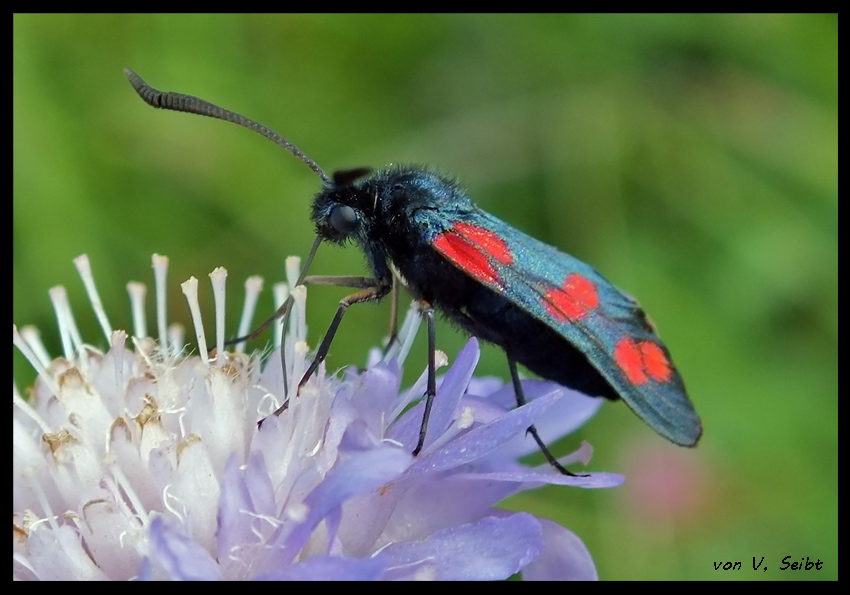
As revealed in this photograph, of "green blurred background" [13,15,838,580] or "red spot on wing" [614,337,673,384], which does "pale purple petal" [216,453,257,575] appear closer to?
"red spot on wing" [614,337,673,384]

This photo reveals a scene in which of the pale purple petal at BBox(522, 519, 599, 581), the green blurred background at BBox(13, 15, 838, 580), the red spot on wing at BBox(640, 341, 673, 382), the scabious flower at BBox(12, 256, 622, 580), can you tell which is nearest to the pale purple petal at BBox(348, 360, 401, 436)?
the scabious flower at BBox(12, 256, 622, 580)

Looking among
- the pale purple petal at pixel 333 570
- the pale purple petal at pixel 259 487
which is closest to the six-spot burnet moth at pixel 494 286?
the pale purple petal at pixel 259 487

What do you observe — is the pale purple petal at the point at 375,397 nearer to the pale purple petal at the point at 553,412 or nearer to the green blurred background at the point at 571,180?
the pale purple petal at the point at 553,412

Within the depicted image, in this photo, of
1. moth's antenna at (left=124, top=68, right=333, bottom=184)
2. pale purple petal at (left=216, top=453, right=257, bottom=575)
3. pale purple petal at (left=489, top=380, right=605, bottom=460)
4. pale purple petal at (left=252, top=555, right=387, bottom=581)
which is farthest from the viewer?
pale purple petal at (left=489, top=380, right=605, bottom=460)

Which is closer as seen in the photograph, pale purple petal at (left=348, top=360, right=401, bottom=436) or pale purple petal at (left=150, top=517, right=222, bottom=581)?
pale purple petal at (left=150, top=517, right=222, bottom=581)

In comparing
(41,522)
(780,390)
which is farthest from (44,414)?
(780,390)
